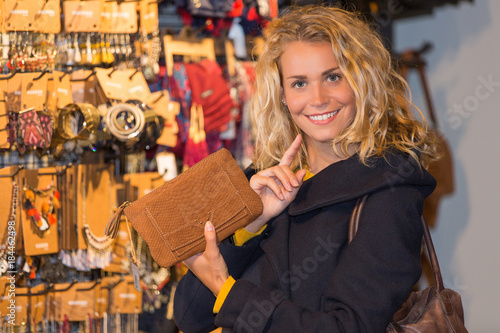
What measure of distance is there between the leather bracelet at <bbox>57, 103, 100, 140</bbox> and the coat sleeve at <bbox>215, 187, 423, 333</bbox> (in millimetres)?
1540

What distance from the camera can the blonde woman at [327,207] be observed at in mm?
1223

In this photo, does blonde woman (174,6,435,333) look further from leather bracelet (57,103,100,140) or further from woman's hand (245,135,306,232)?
leather bracelet (57,103,100,140)

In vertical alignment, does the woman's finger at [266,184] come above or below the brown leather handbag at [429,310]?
above

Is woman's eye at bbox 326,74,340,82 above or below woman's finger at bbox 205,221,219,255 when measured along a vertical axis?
above

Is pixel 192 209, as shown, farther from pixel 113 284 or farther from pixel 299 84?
pixel 113 284

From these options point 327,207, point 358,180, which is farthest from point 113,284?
point 358,180

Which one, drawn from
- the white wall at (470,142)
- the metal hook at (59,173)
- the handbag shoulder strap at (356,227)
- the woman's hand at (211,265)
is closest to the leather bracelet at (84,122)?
the metal hook at (59,173)

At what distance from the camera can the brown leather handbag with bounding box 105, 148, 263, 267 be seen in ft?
4.47

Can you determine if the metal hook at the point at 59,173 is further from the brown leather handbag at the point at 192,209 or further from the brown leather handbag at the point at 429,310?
the brown leather handbag at the point at 429,310

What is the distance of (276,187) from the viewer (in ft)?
4.80

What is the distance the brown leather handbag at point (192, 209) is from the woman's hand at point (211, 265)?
2 centimetres

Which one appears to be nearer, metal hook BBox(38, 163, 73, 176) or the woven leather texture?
the woven leather texture

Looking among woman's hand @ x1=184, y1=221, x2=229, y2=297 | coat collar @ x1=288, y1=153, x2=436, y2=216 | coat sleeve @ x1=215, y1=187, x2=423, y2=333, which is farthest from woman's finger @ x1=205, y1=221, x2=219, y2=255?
coat collar @ x1=288, y1=153, x2=436, y2=216

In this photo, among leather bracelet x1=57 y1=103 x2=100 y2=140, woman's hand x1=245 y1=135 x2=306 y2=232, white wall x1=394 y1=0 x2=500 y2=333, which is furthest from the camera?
white wall x1=394 y1=0 x2=500 y2=333
